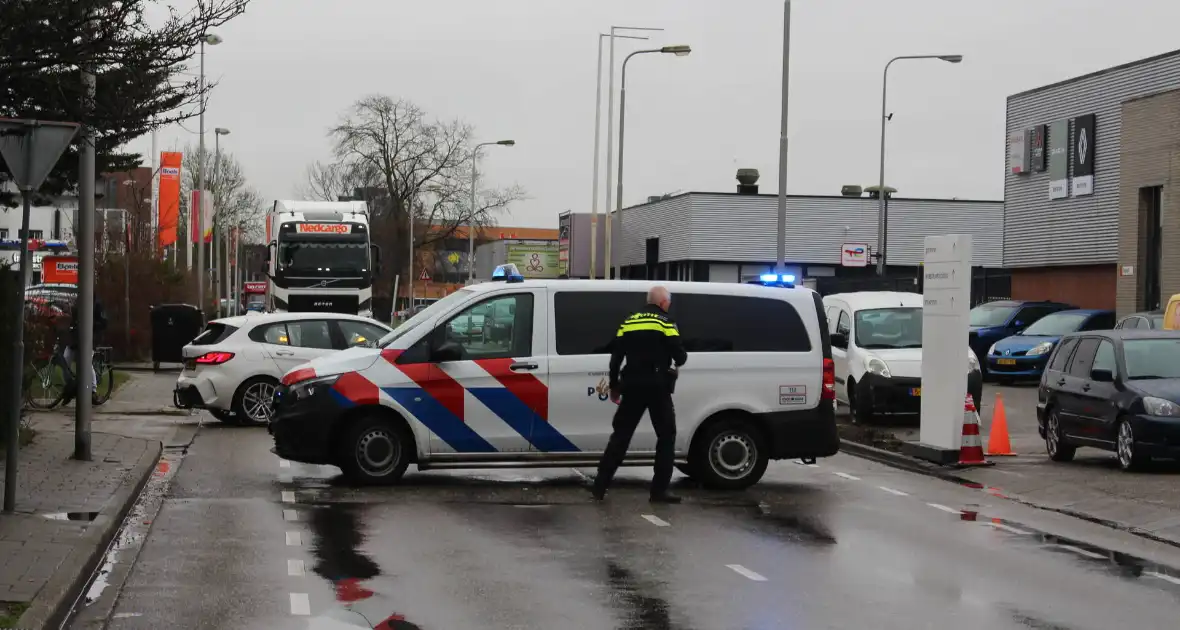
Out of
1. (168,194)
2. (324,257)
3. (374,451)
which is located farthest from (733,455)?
(168,194)

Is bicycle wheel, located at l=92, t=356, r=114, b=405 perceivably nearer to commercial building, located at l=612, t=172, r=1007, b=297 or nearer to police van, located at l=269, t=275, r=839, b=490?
police van, located at l=269, t=275, r=839, b=490

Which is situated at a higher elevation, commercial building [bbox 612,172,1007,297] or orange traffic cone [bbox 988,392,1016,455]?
commercial building [bbox 612,172,1007,297]

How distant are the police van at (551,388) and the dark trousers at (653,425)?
93cm

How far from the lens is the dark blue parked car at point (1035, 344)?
31969 millimetres

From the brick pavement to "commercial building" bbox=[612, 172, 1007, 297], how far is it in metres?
48.9

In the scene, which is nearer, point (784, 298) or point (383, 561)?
point (383, 561)

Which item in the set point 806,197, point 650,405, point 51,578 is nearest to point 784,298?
point 650,405

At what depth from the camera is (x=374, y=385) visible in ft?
46.4

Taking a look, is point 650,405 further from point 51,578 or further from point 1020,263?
point 1020,263

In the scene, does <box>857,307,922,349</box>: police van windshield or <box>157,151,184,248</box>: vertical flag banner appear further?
<box>157,151,184,248</box>: vertical flag banner

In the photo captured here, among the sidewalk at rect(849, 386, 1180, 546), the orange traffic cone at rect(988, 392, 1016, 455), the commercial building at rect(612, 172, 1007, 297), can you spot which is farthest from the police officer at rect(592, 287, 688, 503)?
the commercial building at rect(612, 172, 1007, 297)

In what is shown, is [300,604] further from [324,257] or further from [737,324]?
[324,257]

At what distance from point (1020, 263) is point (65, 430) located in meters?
36.1

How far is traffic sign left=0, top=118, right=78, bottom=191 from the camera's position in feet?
36.5
